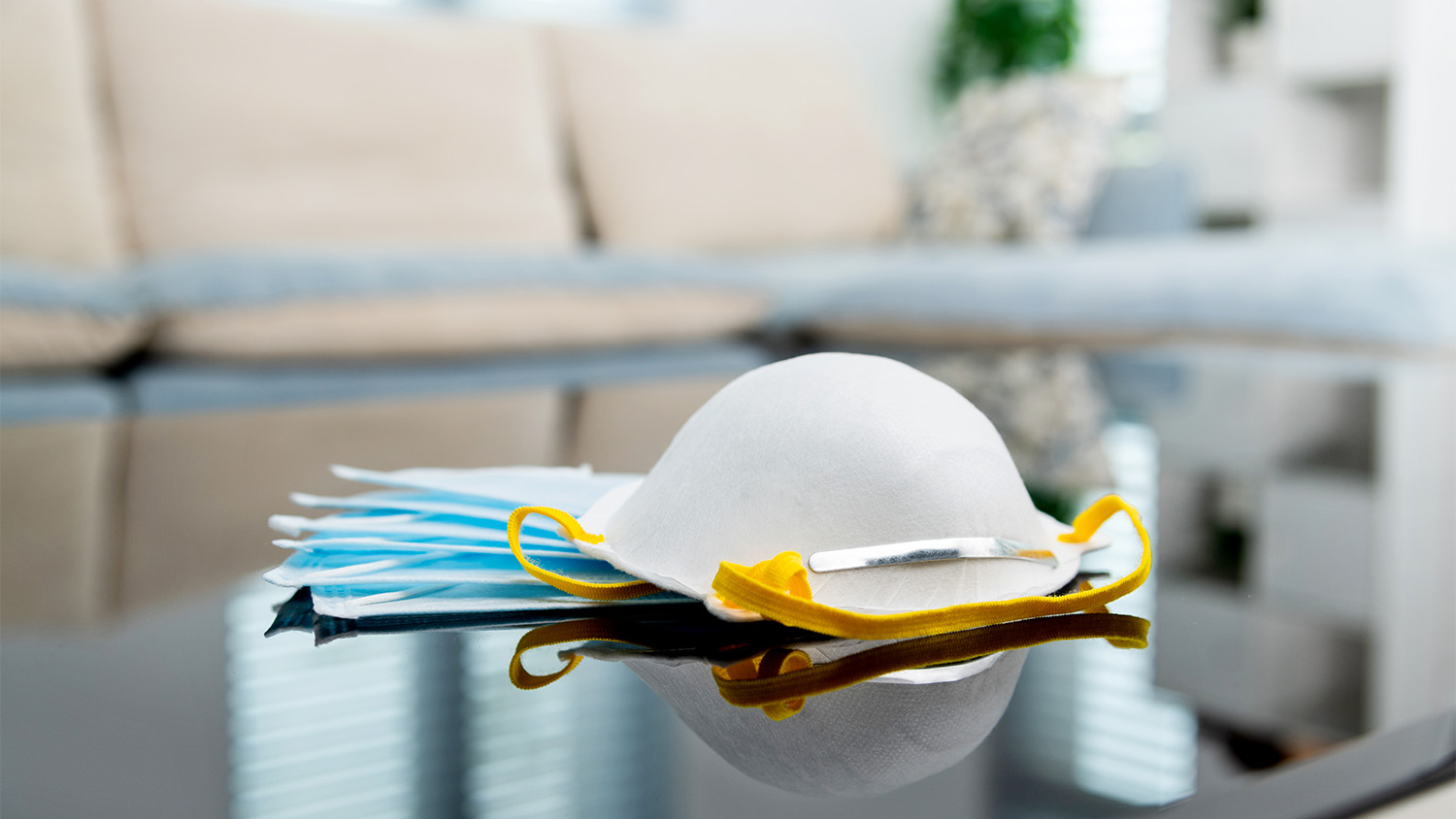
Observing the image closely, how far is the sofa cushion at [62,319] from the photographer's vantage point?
1.47 metres

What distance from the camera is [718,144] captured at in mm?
2816

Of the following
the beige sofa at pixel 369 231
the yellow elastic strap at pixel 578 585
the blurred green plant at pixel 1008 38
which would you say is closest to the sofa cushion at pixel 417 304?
the beige sofa at pixel 369 231

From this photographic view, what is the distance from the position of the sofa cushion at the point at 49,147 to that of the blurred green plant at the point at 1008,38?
2.86 metres

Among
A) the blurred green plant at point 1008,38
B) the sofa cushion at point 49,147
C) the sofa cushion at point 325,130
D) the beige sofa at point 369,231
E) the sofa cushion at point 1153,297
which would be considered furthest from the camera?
the blurred green plant at point 1008,38

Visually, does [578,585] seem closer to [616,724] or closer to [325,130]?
[616,724]

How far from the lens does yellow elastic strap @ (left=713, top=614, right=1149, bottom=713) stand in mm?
241

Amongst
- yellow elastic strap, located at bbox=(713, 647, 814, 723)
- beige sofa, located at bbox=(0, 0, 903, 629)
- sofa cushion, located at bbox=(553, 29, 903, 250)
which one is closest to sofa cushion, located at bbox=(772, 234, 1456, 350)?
beige sofa, located at bbox=(0, 0, 903, 629)

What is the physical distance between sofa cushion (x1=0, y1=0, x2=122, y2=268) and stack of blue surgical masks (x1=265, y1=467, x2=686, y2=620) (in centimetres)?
193

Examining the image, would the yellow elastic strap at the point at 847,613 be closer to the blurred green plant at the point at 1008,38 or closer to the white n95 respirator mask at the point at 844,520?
the white n95 respirator mask at the point at 844,520

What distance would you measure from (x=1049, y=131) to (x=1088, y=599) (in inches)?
97.2

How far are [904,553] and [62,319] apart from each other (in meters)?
1.55

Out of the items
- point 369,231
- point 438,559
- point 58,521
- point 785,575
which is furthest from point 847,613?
point 369,231

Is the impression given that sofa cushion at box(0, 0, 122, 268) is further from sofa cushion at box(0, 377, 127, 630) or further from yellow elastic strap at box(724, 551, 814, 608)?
yellow elastic strap at box(724, 551, 814, 608)

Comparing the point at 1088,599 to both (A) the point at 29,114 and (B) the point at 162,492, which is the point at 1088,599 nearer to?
(B) the point at 162,492
